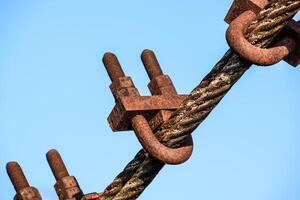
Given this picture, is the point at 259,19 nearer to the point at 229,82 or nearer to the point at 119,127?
the point at 229,82

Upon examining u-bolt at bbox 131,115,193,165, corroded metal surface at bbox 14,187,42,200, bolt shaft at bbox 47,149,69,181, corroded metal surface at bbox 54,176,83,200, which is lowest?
u-bolt at bbox 131,115,193,165

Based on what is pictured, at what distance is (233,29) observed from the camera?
9.48 ft

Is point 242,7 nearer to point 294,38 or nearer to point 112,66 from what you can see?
point 294,38

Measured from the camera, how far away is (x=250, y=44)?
113 inches

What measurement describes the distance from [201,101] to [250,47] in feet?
1.36

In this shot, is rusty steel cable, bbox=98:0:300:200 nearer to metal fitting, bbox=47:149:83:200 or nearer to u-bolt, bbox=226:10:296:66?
u-bolt, bbox=226:10:296:66

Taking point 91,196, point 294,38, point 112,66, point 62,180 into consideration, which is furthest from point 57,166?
point 294,38

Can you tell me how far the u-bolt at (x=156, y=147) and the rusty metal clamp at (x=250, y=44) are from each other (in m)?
0.66

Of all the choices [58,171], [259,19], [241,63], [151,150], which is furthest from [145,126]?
[58,171]

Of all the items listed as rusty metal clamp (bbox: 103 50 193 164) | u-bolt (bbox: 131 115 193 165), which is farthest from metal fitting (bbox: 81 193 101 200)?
u-bolt (bbox: 131 115 193 165)

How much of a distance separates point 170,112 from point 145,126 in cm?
19

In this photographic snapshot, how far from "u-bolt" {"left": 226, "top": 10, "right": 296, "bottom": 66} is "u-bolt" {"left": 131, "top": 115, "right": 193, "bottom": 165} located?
2.16 ft

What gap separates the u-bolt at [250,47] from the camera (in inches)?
112

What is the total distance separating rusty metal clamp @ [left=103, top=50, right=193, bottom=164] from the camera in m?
3.17
